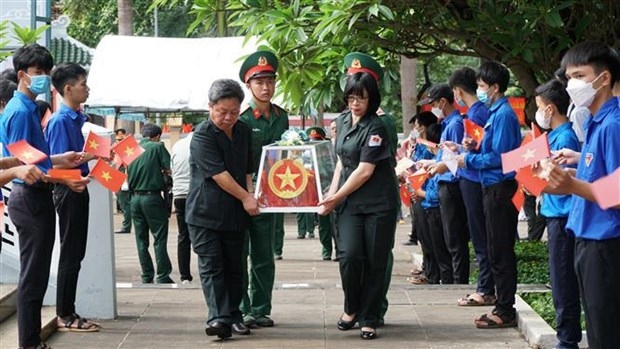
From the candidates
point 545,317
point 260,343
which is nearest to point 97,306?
point 260,343

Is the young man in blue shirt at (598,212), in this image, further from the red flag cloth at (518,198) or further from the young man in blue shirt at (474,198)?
the young man in blue shirt at (474,198)

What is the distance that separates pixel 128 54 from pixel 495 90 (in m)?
15.7

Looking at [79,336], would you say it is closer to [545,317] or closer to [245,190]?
[245,190]

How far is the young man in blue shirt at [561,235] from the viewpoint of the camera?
7387 mm

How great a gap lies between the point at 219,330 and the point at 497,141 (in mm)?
2617

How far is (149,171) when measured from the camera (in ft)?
47.1

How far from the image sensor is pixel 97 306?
372 inches

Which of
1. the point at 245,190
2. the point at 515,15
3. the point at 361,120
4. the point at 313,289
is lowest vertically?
the point at 313,289

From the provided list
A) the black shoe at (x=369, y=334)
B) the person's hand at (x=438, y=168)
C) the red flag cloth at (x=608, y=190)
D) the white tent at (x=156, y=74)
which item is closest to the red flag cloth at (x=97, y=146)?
the black shoe at (x=369, y=334)

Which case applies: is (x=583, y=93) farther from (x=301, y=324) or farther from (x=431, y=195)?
(x=431, y=195)

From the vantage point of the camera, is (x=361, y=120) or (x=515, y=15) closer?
(x=361, y=120)

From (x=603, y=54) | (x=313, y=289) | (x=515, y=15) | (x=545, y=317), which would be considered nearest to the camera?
(x=603, y=54)

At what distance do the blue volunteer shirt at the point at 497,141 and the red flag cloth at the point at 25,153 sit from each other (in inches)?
137

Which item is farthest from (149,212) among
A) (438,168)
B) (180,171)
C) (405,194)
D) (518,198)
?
(518,198)
